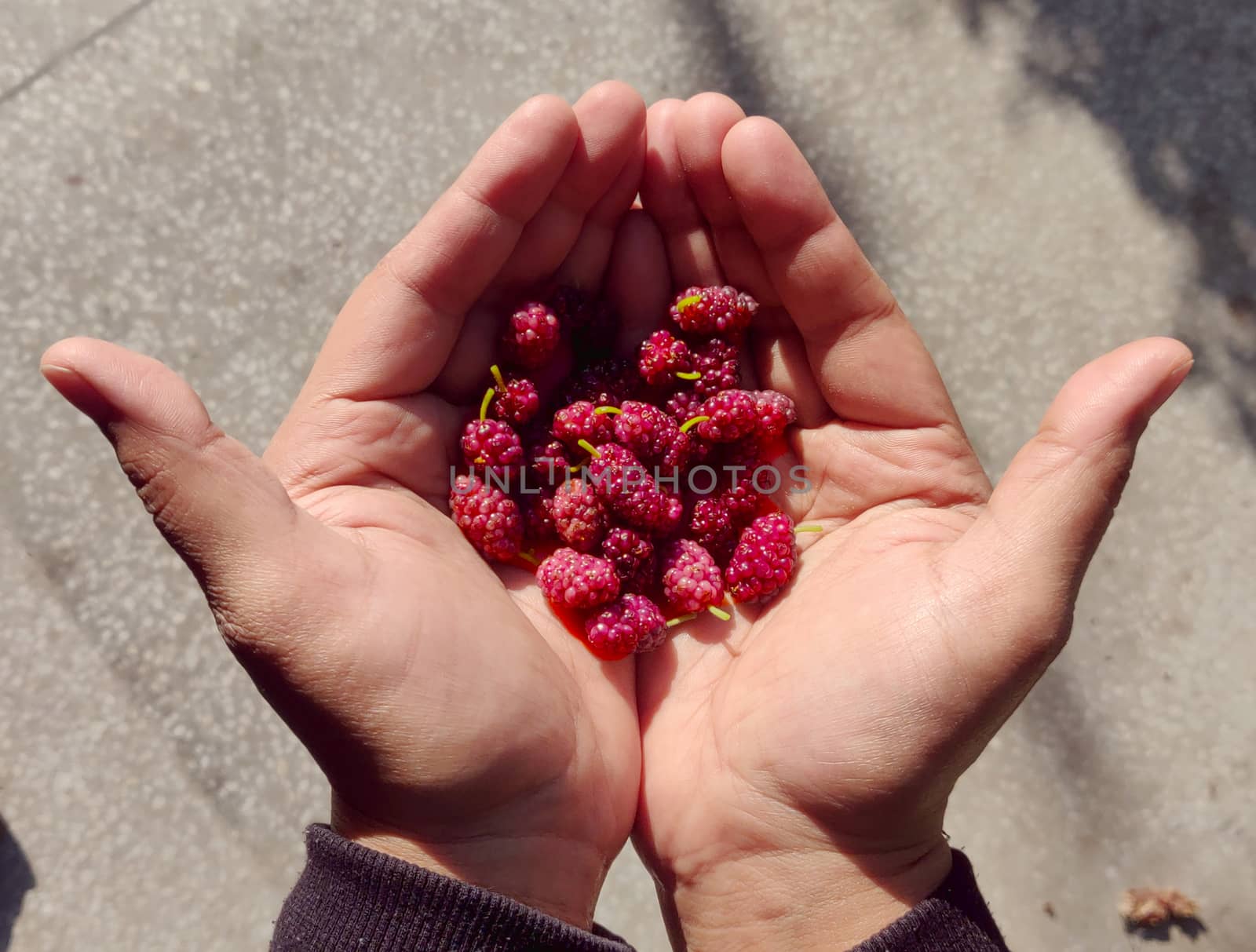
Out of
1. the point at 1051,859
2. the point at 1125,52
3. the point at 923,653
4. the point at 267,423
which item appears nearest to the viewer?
the point at 923,653

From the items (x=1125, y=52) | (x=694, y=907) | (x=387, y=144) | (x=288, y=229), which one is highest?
(x=1125, y=52)

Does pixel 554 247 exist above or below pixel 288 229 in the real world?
above

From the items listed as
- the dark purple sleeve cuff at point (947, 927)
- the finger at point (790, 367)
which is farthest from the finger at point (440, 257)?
the dark purple sleeve cuff at point (947, 927)

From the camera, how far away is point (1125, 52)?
1986 millimetres

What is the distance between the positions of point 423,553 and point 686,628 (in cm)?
38

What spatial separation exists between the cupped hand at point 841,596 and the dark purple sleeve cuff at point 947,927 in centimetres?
3

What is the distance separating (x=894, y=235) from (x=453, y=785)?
1395mm

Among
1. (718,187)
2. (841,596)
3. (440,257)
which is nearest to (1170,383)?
(841,596)

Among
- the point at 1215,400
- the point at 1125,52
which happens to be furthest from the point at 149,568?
the point at 1125,52

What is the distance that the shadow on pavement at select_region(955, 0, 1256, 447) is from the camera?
75.5 inches

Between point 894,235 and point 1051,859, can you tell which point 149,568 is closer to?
point 894,235

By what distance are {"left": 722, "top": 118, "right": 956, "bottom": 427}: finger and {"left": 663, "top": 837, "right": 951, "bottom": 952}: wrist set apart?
1.79 ft

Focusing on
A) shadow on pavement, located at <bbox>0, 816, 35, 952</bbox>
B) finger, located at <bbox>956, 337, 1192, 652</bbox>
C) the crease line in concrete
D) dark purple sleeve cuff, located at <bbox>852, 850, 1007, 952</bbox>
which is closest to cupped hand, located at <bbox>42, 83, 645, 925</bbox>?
dark purple sleeve cuff, located at <bbox>852, 850, 1007, 952</bbox>

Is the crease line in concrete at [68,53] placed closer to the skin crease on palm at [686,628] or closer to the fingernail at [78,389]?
the skin crease on palm at [686,628]
